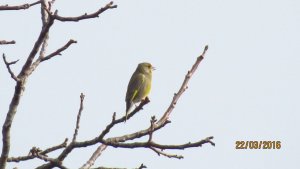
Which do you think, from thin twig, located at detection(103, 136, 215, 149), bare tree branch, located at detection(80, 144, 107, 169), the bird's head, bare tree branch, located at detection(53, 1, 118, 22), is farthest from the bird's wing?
bare tree branch, located at detection(53, 1, 118, 22)

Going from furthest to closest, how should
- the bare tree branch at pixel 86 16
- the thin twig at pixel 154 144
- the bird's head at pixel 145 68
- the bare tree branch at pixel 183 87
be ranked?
the bird's head at pixel 145 68 < the bare tree branch at pixel 183 87 < the thin twig at pixel 154 144 < the bare tree branch at pixel 86 16

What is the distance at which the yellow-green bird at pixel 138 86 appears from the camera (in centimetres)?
910

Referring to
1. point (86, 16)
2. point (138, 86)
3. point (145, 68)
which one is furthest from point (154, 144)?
point (145, 68)

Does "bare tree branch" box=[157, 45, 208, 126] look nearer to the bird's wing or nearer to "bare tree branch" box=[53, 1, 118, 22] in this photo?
"bare tree branch" box=[53, 1, 118, 22]

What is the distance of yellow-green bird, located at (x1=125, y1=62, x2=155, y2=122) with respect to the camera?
9.10 m

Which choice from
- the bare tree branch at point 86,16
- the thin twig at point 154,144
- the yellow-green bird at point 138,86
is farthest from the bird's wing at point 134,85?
the bare tree branch at point 86,16

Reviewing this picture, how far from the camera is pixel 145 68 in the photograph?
10.2m

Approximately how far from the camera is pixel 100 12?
3367mm

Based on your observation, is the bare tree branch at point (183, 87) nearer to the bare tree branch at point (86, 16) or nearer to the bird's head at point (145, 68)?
the bare tree branch at point (86, 16)

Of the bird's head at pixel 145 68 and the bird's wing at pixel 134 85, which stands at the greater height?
the bird's head at pixel 145 68

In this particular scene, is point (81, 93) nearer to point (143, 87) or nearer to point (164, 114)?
point (164, 114)

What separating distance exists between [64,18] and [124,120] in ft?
2.70

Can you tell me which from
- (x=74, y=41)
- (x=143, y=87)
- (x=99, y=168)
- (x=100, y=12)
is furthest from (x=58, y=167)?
(x=143, y=87)

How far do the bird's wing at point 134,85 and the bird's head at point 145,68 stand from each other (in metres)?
0.29
